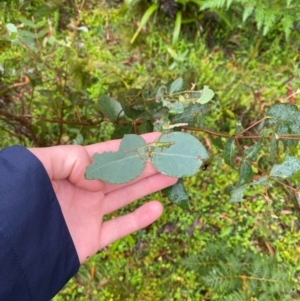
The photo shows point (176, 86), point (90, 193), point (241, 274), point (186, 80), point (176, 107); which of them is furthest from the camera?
point (186, 80)

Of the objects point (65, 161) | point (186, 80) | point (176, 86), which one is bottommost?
point (186, 80)

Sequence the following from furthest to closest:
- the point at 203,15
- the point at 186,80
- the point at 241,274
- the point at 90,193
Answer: the point at 203,15 → the point at 186,80 → the point at 241,274 → the point at 90,193

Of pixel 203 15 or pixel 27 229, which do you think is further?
pixel 203 15

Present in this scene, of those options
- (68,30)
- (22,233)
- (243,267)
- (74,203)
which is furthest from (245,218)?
(68,30)

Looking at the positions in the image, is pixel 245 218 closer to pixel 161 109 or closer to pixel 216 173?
pixel 216 173

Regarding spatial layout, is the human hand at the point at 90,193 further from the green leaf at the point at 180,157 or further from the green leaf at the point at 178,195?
the green leaf at the point at 180,157

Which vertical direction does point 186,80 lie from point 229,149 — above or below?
below

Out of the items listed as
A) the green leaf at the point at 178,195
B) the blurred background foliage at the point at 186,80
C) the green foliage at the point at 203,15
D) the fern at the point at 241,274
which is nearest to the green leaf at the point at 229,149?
the green leaf at the point at 178,195

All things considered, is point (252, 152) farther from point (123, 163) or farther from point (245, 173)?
point (123, 163)

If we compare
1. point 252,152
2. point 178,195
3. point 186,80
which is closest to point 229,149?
point 252,152
